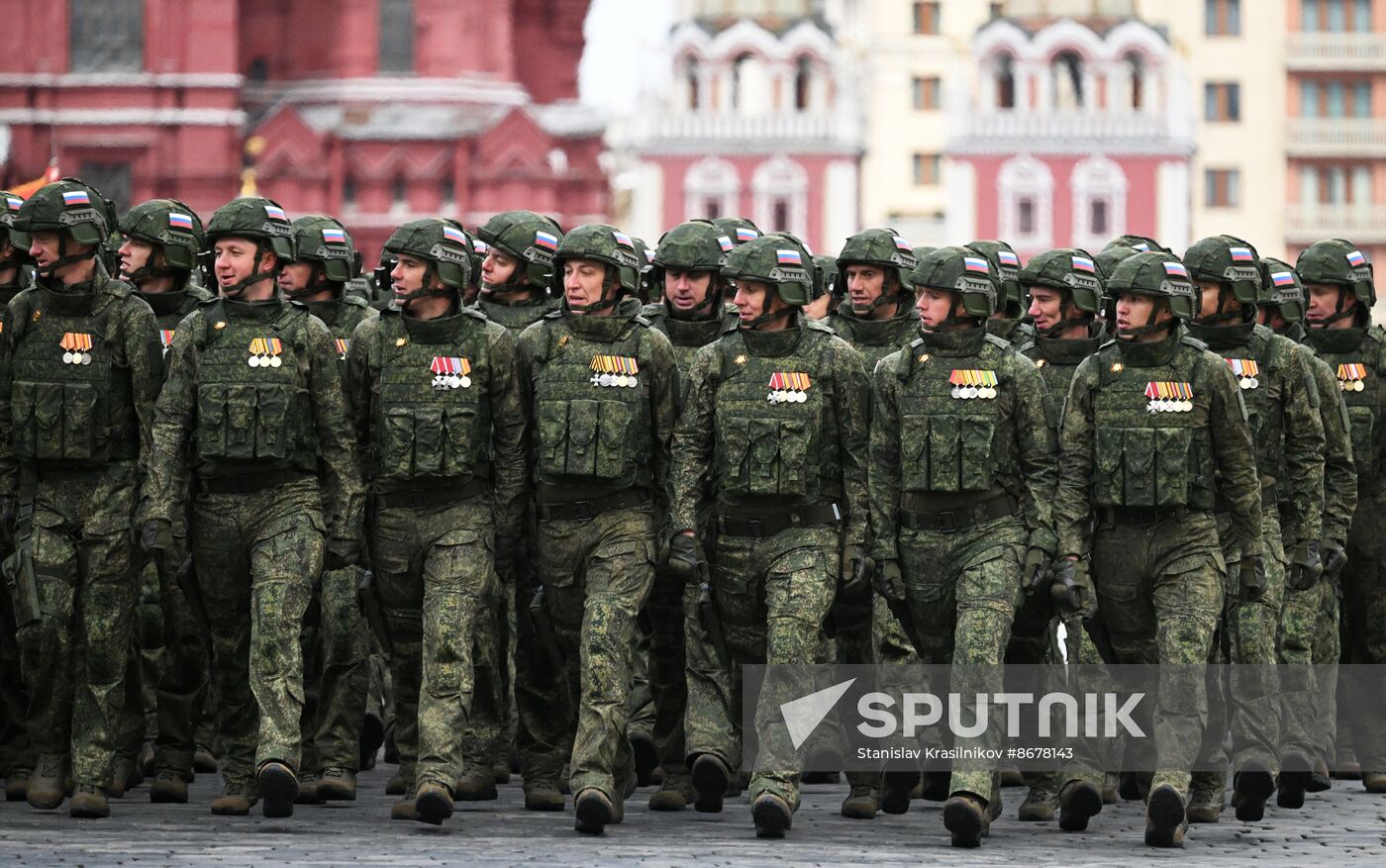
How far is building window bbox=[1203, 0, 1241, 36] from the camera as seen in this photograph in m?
93.1

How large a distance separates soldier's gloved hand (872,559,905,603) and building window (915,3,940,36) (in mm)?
85827

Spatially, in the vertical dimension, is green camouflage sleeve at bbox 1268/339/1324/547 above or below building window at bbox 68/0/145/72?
below

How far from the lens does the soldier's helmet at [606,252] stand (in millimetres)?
14805

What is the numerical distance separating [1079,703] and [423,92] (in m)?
66.6

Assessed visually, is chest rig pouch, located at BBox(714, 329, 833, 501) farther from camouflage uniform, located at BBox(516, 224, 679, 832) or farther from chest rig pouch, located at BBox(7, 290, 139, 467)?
chest rig pouch, located at BBox(7, 290, 139, 467)

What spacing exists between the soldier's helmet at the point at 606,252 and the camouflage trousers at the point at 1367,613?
4.43 meters

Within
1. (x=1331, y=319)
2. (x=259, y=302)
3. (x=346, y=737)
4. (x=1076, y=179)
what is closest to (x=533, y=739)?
(x=346, y=737)

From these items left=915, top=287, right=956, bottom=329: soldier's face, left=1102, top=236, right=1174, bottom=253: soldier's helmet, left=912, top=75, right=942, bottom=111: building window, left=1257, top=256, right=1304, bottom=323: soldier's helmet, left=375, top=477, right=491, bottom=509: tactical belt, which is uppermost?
left=912, top=75, right=942, bottom=111: building window

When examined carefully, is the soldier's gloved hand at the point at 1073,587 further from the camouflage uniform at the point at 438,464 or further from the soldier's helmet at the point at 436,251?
the soldier's helmet at the point at 436,251

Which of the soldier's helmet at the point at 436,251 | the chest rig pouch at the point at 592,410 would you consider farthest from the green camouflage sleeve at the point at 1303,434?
the soldier's helmet at the point at 436,251

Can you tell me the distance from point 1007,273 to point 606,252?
12.2 feet

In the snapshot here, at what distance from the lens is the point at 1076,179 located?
88.9 m

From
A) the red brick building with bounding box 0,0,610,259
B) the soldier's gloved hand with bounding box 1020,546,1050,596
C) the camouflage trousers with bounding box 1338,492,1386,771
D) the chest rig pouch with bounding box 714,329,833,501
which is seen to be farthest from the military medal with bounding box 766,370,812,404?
the red brick building with bounding box 0,0,610,259

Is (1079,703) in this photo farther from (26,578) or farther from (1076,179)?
(1076,179)
